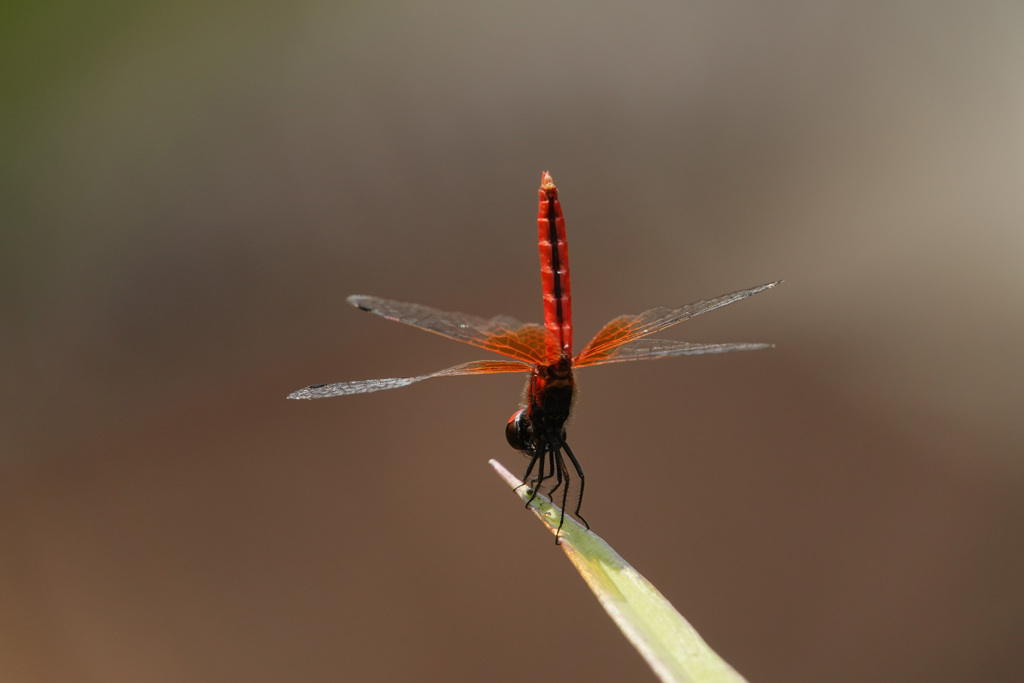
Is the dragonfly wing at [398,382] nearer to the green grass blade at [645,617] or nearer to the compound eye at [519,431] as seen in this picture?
the compound eye at [519,431]

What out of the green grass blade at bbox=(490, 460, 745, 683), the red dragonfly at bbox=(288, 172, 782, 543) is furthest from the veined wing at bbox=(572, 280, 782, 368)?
the green grass blade at bbox=(490, 460, 745, 683)

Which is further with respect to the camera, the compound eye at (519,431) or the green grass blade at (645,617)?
the compound eye at (519,431)

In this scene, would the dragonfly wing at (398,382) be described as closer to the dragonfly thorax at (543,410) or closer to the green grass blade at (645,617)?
the dragonfly thorax at (543,410)

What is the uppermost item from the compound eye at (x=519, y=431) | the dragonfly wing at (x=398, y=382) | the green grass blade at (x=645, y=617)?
the dragonfly wing at (x=398, y=382)

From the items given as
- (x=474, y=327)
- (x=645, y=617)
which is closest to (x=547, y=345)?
(x=474, y=327)

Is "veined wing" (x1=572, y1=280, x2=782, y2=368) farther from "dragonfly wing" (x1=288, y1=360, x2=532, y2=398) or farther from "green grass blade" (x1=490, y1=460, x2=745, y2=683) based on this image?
"green grass blade" (x1=490, y1=460, x2=745, y2=683)

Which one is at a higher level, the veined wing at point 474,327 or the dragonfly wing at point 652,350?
the veined wing at point 474,327

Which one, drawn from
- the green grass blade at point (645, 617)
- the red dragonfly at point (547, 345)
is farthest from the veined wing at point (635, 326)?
the green grass blade at point (645, 617)

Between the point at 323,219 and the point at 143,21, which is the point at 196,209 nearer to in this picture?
the point at 323,219

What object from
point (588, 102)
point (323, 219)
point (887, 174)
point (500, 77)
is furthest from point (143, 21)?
point (887, 174)
